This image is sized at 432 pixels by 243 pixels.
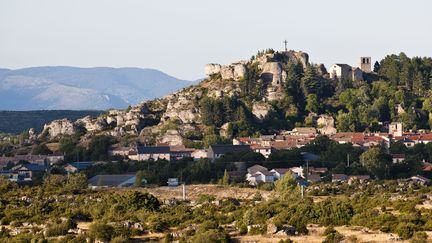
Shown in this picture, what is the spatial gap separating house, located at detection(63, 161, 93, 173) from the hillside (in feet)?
41.6

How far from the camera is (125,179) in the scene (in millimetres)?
69062

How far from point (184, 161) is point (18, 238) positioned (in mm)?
37595

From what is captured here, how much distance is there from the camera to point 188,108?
96000 mm

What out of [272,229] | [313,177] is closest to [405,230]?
[272,229]

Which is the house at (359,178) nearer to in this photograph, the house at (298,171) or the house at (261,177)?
the house at (298,171)

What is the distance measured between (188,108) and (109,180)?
1117 inches

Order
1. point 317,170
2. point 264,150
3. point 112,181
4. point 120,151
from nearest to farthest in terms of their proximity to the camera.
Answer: point 112,181 → point 317,170 → point 264,150 → point 120,151

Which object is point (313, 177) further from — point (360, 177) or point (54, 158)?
point (54, 158)

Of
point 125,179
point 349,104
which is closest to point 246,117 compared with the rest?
point 349,104

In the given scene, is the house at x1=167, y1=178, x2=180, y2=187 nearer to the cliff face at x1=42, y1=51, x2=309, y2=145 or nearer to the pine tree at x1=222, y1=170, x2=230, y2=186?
the pine tree at x1=222, y1=170, x2=230, y2=186

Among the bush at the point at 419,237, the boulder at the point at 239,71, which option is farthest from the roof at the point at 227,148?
the bush at the point at 419,237

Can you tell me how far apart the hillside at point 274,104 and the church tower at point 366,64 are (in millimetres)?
1905

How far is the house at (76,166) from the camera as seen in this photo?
246ft

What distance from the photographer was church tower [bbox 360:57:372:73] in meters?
109
